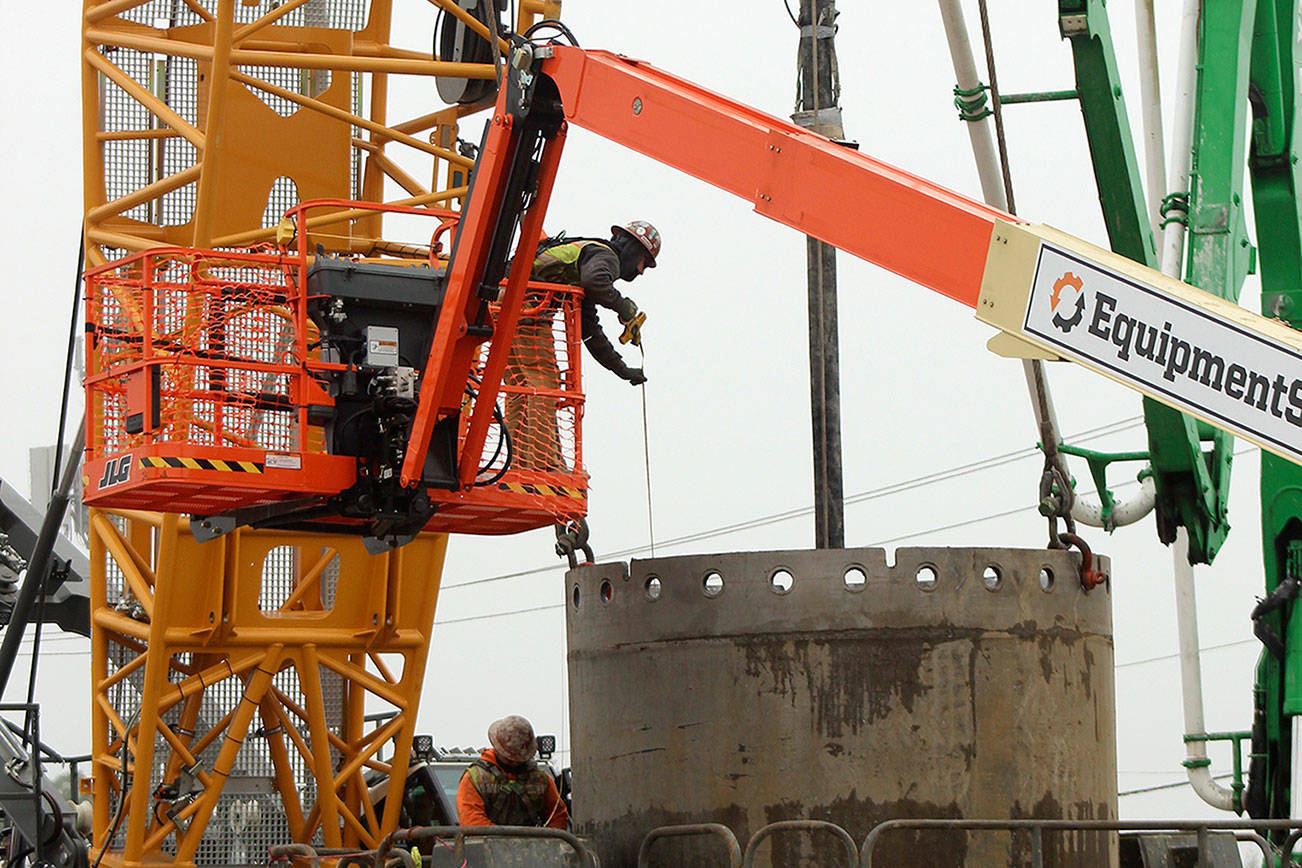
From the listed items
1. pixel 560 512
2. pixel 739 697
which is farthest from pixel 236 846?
pixel 739 697

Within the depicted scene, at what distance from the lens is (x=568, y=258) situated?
12586mm

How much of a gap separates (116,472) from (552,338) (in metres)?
3.10

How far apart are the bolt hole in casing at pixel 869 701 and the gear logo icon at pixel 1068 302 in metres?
2.62

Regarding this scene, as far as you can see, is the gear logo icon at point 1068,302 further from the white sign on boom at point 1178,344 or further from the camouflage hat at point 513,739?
the camouflage hat at point 513,739

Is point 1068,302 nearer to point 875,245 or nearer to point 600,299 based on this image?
point 875,245

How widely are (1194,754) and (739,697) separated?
30.2 ft

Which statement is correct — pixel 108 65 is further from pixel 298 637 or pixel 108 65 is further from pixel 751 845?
pixel 751 845

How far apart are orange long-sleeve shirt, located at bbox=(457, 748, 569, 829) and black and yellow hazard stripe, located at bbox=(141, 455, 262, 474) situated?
7.90 feet

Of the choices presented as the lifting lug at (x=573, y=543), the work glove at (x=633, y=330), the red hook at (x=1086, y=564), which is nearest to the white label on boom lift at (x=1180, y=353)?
the red hook at (x=1086, y=564)

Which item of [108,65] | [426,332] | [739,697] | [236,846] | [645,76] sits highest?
[108,65]

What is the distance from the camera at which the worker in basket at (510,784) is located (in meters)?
11.7

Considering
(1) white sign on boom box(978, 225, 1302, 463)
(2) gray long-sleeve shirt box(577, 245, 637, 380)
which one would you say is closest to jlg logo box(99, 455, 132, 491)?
(2) gray long-sleeve shirt box(577, 245, 637, 380)

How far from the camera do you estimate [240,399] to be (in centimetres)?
1114

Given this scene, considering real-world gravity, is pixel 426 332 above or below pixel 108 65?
below
